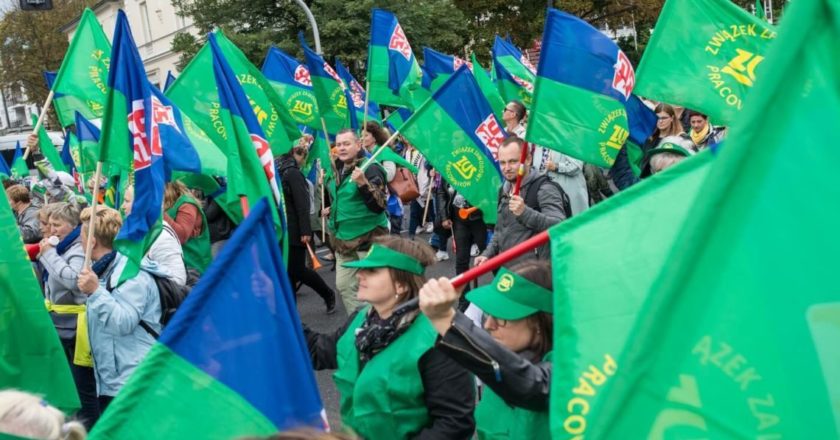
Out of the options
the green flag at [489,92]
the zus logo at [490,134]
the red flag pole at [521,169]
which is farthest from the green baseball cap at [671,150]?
the green flag at [489,92]

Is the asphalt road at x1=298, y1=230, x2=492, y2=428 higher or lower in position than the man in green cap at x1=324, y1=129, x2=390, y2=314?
lower

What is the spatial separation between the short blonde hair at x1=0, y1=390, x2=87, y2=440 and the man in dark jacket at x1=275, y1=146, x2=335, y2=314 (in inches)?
228

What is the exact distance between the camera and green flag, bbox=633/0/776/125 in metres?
4.77


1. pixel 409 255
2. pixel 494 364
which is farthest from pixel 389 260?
pixel 494 364

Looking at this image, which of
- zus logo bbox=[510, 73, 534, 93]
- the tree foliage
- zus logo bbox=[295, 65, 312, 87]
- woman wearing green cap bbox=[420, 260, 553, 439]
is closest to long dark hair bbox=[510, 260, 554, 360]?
woman wearing green cap bbox=[420, 260, 553, 439]

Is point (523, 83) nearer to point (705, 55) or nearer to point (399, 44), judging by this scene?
point (399, 44)

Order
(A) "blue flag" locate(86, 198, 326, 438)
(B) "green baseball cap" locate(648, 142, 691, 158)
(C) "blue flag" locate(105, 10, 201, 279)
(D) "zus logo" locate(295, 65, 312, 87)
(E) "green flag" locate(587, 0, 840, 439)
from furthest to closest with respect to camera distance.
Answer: (D) "zus logo" locate(295, 65, 312, 87) < (B) "green baseball cap" locate(648, 142, 691, 158) < (C) "blue flag" locate(105, 10, 201, 279) < (A) "blue flag" locate(86, 198, 326, 438) < (E) "green flag" locate(587, 0, 840, 439)

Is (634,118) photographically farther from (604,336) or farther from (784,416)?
(784,416)

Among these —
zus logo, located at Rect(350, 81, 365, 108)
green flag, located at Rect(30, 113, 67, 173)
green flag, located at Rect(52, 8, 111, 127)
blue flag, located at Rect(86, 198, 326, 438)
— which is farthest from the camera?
zus logo, located at Rect(350, 81, 365, 108)

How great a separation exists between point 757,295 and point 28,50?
50.9 metres

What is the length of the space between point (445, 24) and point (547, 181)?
2709 centimetres

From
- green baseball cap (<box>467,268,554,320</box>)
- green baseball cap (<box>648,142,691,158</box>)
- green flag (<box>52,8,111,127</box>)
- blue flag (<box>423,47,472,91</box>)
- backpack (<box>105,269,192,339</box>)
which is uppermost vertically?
green flag (<box>52,8,111,127</box>)

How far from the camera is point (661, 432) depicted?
1.54 meters

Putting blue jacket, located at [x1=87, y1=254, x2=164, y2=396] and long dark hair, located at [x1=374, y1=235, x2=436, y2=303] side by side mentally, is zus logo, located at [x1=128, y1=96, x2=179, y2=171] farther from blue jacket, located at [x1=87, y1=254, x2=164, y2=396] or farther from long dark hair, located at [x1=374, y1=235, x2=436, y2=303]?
long dark hair, located at [x1=374, y1=235, x2=436, y2=303]
